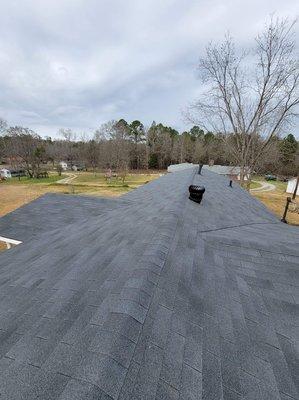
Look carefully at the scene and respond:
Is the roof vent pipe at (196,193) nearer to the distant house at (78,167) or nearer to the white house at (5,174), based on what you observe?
the white house at (5,174)

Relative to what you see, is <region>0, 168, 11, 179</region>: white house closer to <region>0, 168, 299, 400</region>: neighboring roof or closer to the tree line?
the tree line

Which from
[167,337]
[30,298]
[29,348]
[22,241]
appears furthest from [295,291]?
[22,241]

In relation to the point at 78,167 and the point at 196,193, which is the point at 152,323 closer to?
the point at 196,193

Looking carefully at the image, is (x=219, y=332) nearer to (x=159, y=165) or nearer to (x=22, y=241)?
(x=22, y=241)

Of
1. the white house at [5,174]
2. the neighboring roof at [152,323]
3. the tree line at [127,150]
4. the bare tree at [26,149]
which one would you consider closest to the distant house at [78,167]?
the tree line at [127,150]

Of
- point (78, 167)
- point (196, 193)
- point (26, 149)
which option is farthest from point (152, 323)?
point (78, 167)

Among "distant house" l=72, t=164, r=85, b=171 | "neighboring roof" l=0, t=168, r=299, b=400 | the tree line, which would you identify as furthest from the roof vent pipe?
"distant house" l=72, t=164, r=85, b=171

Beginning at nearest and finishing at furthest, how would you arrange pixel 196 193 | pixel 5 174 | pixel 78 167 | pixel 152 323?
pixel 152 323
pixel 196 193
pixel 5 174
pixel 78 167
